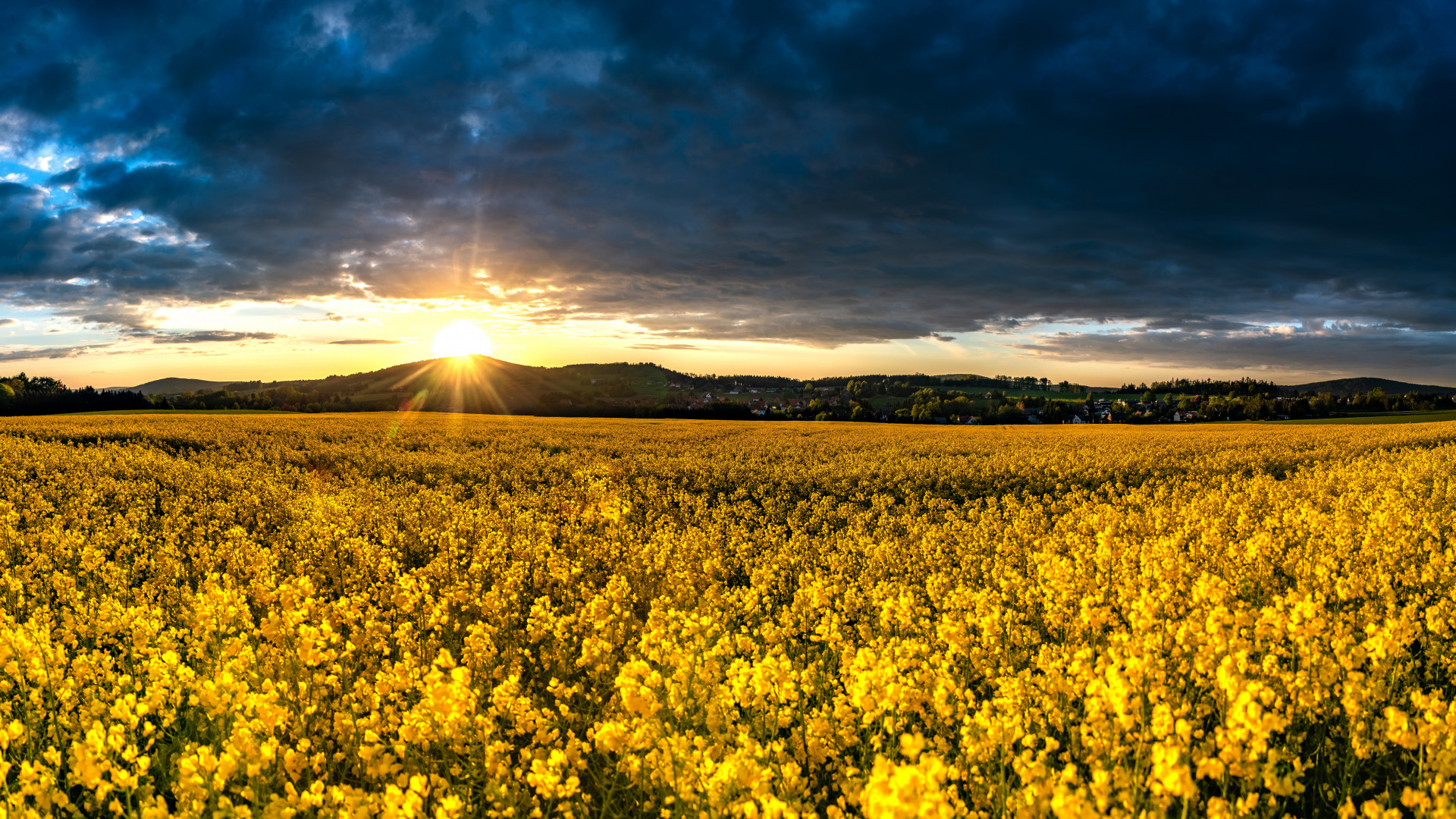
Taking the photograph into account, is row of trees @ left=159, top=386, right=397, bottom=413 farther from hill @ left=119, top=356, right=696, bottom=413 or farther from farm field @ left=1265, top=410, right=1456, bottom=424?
farm field @ left=1265, top=410, right=1456, bottom=424

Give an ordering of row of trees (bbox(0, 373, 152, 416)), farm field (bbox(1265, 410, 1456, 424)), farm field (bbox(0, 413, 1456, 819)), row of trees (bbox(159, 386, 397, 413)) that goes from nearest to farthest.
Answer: farm field (bbox(0, 413, 1456, 819))
row of trees (bbox(0, 373, 152, 416))
farm field (bbox(1265, 410, 1456, 424))
row of trees (bbox(159, 386, 397, 413))

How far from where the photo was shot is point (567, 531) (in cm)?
1128

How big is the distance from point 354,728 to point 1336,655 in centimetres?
678

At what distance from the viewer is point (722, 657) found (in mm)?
5523

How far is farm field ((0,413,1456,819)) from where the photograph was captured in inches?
141

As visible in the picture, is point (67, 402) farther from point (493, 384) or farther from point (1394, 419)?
point (1394, 419)

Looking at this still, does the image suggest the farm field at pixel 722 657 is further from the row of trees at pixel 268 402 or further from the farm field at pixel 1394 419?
the farm field at pixel 1394 419

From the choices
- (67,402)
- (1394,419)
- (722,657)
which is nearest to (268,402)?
(67,402)

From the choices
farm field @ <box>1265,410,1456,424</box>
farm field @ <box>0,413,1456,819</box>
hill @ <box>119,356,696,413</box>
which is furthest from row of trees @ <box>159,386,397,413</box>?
farm field @ <box>1265,410,1456,424</box>

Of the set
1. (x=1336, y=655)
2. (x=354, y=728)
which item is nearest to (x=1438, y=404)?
(x=1336, y=655)

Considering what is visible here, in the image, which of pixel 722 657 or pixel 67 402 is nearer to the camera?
pixel 722 657

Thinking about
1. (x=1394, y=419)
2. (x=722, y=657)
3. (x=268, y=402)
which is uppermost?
(x=268, y=402)

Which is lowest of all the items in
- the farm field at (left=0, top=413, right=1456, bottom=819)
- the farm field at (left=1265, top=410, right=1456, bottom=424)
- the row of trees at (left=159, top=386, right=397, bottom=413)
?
the farm field at (left=0, top=413, right=1456, bottom=819)

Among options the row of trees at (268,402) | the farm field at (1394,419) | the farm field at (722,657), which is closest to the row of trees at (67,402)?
the row of trees at (268,402)
